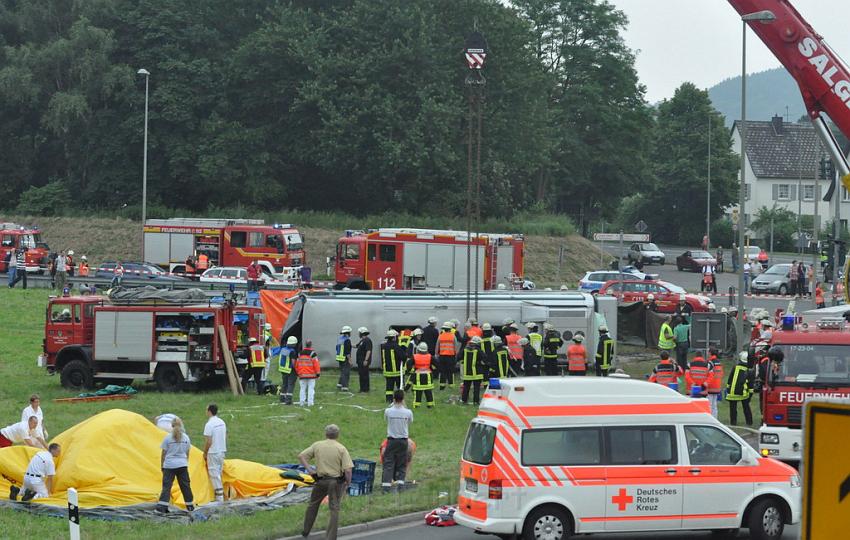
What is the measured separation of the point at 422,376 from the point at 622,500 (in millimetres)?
11541

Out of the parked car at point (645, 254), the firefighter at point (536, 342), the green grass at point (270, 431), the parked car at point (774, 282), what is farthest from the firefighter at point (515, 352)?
the parked car at point (645, 254)

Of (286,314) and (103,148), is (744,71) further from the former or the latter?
(103,148)

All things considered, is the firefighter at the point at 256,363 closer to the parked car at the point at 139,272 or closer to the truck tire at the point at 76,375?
the truck tire at the point at 76,375

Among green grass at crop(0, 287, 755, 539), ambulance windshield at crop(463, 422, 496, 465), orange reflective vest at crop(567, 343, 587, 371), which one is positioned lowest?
green grass at crop(0, 287, 755, 539)

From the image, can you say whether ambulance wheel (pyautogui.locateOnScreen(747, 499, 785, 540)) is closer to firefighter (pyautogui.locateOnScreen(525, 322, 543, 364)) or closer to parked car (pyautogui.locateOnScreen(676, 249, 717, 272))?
firefighter (pyautogui.locateOnScreen(525, 322, 543, 364))

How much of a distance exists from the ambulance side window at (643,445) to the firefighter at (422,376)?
1099 centimetres

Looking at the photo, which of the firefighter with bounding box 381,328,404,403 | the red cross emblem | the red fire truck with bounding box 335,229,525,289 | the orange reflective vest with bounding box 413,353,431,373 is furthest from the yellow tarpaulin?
the red fire truck with bounding box 335,229,525,289

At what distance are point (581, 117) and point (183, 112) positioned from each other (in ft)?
99.5

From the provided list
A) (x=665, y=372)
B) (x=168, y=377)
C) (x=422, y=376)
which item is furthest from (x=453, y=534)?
(x=168, y=377)

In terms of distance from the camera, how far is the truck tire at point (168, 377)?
2823 cm

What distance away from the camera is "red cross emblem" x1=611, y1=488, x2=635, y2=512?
1421 cm

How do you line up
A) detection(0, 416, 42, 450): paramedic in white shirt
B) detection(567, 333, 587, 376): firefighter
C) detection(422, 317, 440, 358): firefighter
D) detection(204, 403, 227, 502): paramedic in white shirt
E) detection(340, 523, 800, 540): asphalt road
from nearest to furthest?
detection(340, 523, 800, 540): asphalt road < detection(204, 403, 227, 502): paramedic in white shirt < detection(0, 416, 42, 450): paramedic in white shirt < detection(567, 333, 587, 376): firefighter < detection(422, 317, 440, 358): firefighter

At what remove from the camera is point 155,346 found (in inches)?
1113

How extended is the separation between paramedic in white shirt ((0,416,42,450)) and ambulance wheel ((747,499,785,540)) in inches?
410
